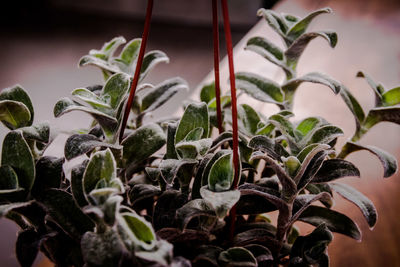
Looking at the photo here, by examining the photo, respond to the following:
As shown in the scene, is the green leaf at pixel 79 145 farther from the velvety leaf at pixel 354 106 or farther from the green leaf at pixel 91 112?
the velvety leaf at pixel 354 106

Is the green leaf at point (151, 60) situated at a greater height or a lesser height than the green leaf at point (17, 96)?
greater

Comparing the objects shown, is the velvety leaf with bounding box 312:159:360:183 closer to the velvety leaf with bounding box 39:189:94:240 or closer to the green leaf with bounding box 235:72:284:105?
the green leaf with bounding box 235:72:284:105

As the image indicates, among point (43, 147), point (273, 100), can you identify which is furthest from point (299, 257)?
point (43, 147)

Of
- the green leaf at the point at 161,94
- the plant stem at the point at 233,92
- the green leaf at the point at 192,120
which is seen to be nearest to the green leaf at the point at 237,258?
the plant stem at the point at 233,92

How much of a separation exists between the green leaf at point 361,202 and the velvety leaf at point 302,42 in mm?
201

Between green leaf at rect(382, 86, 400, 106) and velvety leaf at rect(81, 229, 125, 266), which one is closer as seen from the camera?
velvety leaf at rect(81, 229, 125, 266)

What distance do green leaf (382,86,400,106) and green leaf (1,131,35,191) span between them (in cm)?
49

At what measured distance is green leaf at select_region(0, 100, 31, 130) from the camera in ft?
1.63

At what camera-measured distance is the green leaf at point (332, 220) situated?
0.56 meters

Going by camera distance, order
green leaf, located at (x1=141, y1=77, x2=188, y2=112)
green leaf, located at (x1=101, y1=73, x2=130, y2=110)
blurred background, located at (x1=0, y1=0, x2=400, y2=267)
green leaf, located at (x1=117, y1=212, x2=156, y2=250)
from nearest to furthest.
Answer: green leaf, located at (x1=117, y1=212, x2=156, y2=250) → green leaf, located at (x1=101, y1=73, x2=130, y2=110) → green leaf, located at (x1=141, y1=77, x2=188, y2=112) → blurred background, located at (x1=0, y1=0, x2=400, y2=267)

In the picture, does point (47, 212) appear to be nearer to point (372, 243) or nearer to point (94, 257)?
point (94, 257)

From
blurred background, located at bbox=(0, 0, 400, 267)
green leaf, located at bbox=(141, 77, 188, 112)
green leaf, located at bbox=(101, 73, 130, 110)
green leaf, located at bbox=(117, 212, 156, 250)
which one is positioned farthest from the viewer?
blurred background, located at bbox=(0, 0, 400, 267)

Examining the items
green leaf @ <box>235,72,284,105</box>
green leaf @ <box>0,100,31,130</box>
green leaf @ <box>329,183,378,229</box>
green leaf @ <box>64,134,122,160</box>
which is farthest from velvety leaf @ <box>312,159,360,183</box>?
green leaf @ <box>0,100,31,130</box>

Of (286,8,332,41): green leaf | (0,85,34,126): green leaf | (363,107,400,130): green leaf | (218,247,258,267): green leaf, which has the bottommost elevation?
(218,247,258,267): green leaf
